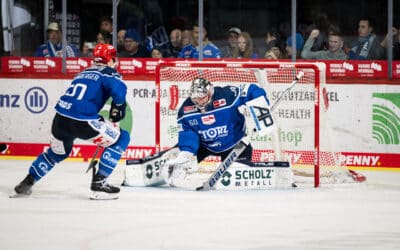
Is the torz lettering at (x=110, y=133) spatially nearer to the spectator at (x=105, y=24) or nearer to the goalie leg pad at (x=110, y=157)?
the goalie leg pad at (x=110, y=157)

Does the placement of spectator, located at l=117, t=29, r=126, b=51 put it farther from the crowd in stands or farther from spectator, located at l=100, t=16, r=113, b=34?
spectator, located at l=100, t=16, r=113, b=34

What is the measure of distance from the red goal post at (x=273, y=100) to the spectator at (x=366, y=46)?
0.85 m

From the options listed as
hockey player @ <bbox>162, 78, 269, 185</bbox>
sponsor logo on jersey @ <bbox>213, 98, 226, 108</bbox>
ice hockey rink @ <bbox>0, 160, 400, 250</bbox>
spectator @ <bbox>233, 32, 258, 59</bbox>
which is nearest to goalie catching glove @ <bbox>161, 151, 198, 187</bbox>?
hockey player @ <bbox>162, 78, 269, 185</bbox>

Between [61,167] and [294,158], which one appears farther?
[61,167]

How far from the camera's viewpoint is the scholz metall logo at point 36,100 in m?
11.7

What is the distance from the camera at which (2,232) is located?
688 centimetres

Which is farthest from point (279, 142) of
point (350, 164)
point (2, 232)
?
point (2, 232)

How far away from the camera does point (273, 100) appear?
421 inches

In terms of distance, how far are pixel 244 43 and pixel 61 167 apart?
2345 millimetres

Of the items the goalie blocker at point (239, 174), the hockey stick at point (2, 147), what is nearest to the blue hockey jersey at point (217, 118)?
the goalie blocker at point (239, 174)

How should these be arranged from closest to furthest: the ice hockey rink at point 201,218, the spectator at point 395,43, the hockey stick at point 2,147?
the ice hockey rink at point 201,218 < the spectator at point 395,43 < the hockey stick at point 2,147

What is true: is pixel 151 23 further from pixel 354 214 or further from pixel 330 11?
pixel 354 214

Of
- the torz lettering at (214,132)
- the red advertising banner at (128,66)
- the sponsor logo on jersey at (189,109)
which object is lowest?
the torz lettering at (214,132)

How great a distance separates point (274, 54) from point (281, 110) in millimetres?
917
